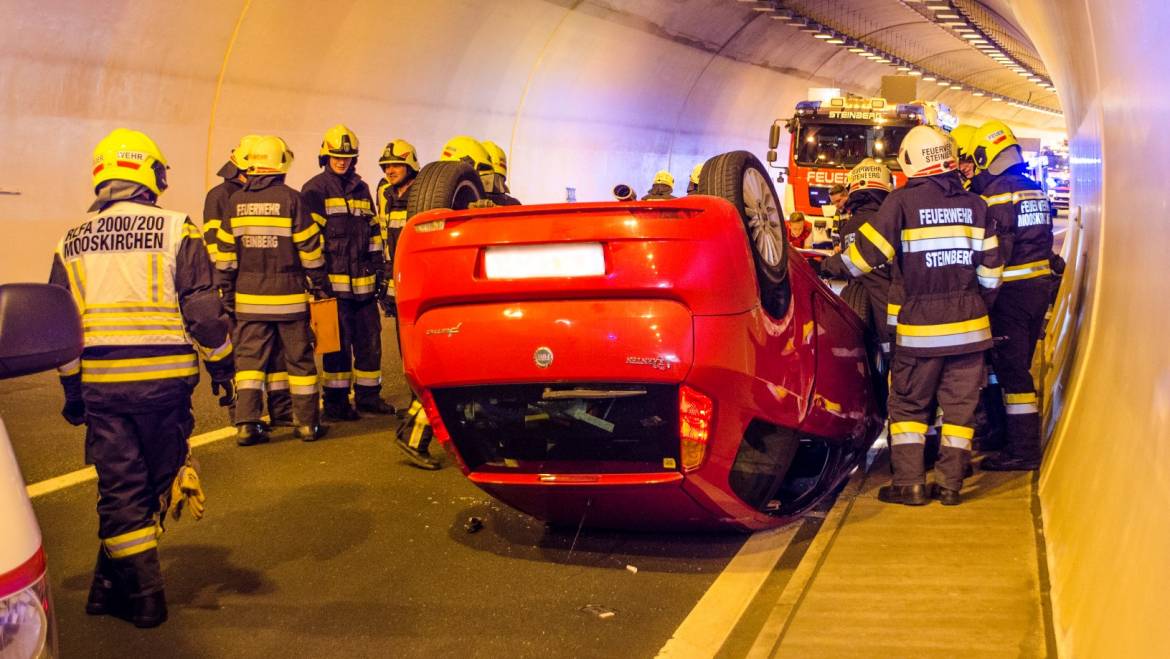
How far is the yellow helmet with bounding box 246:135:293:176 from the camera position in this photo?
26.5 feet

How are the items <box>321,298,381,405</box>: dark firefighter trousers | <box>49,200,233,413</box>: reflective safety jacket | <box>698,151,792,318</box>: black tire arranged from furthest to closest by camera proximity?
<box>321,298,381,405</box>: dark firefighter trousers → <box>698,151,792,318</box>: black tire → <box>49,200,233,413</box>: reflective safety jacket

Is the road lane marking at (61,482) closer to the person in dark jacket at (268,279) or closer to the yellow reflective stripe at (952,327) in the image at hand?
the person in dark jacket at (268,279)

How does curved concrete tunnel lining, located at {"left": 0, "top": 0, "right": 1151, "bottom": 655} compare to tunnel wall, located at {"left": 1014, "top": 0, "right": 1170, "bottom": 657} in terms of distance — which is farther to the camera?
curved concrete tunnel lining, located at {"left": 0, "top": 0, "right": 1151, "bottom": 655}

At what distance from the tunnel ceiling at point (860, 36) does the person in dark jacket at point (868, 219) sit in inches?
546

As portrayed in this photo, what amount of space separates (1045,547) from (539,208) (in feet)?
8.32

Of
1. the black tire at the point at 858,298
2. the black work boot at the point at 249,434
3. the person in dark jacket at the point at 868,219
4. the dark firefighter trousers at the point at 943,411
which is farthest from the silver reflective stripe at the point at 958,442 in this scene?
the black work boot at the point at 249,434

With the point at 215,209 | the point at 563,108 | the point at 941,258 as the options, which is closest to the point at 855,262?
the point at 941,258

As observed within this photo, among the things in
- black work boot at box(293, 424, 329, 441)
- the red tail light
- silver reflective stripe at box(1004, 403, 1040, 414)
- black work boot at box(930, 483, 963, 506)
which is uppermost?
the red tail light

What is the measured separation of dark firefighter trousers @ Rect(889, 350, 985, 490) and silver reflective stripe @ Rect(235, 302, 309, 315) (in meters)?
4.12

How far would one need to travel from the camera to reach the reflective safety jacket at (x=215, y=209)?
8602 mm

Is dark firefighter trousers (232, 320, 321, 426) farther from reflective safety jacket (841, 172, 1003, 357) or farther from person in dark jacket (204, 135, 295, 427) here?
reflective safety jacket (841, 172, 1003, 357)

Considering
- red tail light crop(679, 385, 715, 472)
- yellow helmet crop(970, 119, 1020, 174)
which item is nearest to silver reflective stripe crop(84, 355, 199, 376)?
red tail light crop(679, 385, 715, 472)

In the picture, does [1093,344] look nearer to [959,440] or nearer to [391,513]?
[959,440]

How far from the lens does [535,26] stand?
21.0 metres
